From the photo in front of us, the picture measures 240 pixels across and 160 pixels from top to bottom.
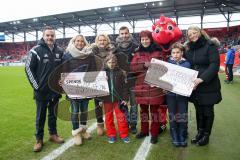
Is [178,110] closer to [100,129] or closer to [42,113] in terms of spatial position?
[100,129]

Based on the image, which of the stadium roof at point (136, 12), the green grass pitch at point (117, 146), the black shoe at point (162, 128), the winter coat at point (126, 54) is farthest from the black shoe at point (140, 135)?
the stadium roof at point (136, 12)

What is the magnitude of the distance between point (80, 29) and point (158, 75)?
1287 inches

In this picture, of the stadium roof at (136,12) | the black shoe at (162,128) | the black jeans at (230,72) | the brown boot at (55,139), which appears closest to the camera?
the brown boot at (55,139)

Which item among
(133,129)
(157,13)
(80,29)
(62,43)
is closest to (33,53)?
(133,129)

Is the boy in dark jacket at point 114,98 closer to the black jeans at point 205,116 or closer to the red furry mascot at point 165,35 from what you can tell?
the red furry mascot at point 165,35

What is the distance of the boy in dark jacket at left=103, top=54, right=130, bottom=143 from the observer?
378 cm

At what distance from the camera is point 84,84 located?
3.72m

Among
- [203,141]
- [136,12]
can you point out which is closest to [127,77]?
[203,141]

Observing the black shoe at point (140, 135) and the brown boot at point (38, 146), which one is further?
the black shoe at point (140, 135)

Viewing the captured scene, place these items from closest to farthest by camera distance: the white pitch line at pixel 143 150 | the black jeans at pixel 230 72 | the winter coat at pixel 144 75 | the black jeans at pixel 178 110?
the white pitch line at pixel 143 150, the black jeans at pixel 178 110, the winter coat at pixel 144 75, the black jeans at pixel 230 72

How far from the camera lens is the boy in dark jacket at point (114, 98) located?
3777mm

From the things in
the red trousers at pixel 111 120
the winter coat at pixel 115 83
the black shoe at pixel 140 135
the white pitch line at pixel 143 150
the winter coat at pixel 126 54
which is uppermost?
the winter coat at pixel 126 54

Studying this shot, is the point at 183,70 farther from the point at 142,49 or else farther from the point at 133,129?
the point at 133,129

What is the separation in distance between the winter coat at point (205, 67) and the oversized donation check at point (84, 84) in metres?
1.32
